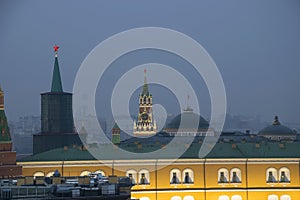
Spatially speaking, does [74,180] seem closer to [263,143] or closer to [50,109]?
[263,143]

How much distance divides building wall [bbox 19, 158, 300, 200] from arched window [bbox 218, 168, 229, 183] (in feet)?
0.38

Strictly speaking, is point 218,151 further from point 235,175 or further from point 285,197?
point 285,197

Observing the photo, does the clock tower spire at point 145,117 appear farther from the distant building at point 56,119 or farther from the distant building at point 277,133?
the distant building at point 56,119

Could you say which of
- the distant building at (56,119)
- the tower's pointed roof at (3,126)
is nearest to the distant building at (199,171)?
the tower's pointed roof at (3,126)

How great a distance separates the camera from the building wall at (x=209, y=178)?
40.4 m

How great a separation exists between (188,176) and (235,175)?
2.40 m

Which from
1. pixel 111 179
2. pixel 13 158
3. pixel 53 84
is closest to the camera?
pixel 111 179

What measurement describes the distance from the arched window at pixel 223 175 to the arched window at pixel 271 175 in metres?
2.06

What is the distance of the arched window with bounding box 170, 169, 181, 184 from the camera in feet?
134

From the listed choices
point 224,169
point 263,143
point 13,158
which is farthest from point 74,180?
point 263,143

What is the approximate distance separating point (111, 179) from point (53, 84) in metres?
27.3

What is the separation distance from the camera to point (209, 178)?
134 feet

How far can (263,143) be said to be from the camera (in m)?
43.2

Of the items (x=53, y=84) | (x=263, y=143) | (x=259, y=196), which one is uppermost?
(x=53, y=84)
